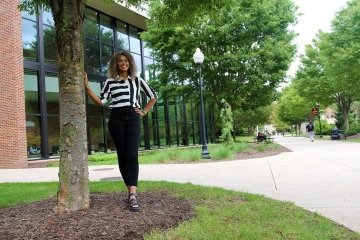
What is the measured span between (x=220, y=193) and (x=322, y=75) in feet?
111

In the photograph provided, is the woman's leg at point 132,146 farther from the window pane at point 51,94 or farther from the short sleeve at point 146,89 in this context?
the window pane at point 51,94

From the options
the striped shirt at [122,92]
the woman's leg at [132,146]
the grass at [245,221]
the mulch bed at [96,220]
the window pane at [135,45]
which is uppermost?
the window pane at [135,45]

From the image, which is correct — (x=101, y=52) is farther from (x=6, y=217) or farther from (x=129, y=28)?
(x=6, y=217)

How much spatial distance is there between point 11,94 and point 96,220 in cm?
1260

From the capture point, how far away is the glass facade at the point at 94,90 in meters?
17.4

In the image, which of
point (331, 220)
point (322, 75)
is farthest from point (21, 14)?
point (322, 75)

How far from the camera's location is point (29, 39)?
17.6 metres

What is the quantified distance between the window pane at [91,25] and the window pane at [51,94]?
424cm

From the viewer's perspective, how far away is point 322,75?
37531 mm

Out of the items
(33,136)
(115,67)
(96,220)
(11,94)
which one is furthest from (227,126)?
(96,220)

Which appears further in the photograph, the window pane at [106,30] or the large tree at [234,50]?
the window pane at [106,30]

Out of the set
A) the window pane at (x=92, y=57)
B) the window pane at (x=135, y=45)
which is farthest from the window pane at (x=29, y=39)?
the window pane at (x=135, y=45)

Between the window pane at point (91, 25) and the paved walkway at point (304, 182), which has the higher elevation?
the window pane at point (91, 25)

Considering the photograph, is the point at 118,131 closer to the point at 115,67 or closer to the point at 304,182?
the point at 115,67
